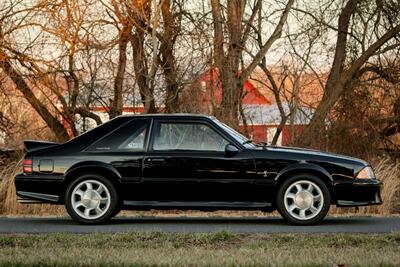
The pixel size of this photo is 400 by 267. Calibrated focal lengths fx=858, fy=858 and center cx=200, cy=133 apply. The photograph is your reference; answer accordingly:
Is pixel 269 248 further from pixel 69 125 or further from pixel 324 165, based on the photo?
pixel 69 125

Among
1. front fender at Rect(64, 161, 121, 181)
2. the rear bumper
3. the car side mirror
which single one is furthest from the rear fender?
the car side mirror

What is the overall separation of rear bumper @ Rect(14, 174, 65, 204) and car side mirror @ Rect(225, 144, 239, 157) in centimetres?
233

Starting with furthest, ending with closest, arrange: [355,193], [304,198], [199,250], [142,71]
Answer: [142,71] → [355,193] → [304,198] → [199,250]

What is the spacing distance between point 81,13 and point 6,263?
43.7 ft

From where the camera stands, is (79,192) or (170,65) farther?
(170,65)

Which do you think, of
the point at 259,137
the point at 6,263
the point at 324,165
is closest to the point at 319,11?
the point at 259,137

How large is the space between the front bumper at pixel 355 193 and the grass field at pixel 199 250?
1629 millimetres

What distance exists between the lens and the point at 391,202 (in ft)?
57.4

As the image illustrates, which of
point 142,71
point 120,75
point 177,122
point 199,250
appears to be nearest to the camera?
point 199,250

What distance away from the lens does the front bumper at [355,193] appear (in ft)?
39.1

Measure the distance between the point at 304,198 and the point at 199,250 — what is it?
10.6 ft

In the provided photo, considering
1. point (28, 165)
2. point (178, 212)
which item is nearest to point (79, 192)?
point (28, 165)

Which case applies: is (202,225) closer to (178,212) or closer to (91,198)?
(91,198)

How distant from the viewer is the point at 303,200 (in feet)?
38.8
